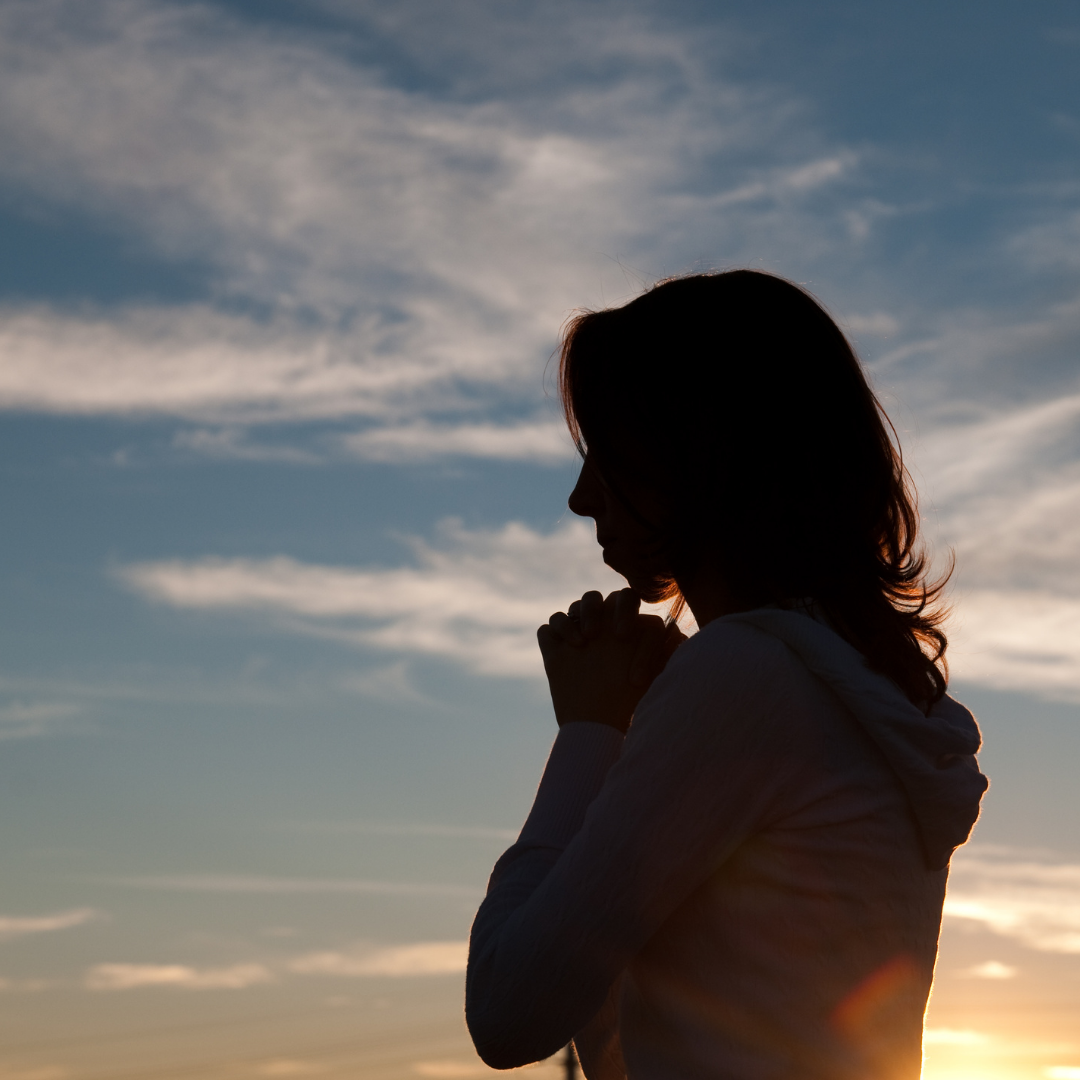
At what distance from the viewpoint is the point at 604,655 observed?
2795 millimetres

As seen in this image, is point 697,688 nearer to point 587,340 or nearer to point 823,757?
point 823,757

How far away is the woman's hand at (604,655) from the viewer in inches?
108

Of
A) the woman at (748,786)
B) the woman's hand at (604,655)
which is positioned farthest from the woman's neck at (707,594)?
the woman's hand at (604,655)

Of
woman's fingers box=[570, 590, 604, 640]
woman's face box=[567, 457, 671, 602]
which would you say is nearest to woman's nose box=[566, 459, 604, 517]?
woman's face box=[567, 457, 671, 602]

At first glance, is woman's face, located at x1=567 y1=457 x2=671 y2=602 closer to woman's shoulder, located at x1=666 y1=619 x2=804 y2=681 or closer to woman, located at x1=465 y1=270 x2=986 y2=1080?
woman, located at x1=465 y1=270 x2=986 y2=1080

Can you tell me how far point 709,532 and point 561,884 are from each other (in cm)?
79

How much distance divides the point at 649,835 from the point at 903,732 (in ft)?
1.68

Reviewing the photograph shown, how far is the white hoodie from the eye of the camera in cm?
213

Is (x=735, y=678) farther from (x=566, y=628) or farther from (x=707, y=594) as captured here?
(x=566, y=628)

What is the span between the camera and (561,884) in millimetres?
2158

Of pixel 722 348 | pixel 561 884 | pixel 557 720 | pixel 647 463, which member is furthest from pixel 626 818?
pixel 722 348

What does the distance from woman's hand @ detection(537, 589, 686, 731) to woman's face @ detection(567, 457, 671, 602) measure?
0.31 ft

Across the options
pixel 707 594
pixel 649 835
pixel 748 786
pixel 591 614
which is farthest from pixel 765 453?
pixel 649 835

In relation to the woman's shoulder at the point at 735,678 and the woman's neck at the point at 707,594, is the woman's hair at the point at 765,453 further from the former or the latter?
the woman's shoulder at the point at 735,678
